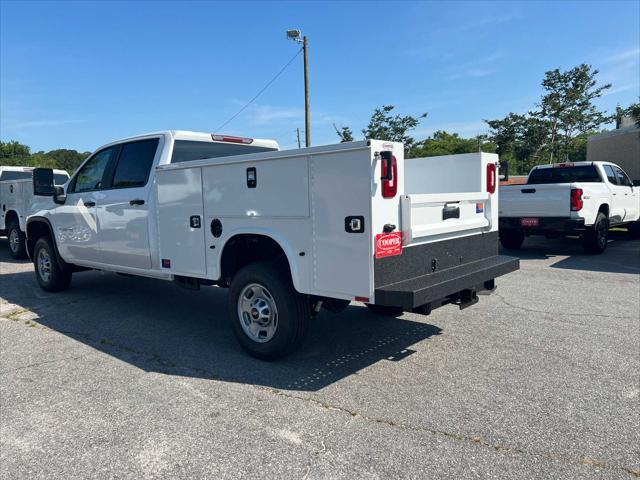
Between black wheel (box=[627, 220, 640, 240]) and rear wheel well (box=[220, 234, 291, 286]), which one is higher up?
rear wheel well (box=[220, 234, 291, 286])

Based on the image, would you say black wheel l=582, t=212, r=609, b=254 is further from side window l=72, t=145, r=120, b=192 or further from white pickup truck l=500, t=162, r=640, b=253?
side window l=72, t=145, r=120, b=192

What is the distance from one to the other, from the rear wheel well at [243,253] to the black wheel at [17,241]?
8.64 metres

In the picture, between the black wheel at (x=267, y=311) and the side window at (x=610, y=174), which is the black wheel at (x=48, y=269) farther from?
the side window at (x=610, y=174)

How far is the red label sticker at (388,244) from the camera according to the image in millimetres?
3711

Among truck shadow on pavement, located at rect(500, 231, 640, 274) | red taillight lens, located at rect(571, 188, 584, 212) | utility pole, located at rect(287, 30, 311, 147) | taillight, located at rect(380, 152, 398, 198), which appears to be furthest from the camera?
utility pole, located at rect(287, 30, 311, 147)

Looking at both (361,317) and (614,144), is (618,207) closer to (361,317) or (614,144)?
(361,317)

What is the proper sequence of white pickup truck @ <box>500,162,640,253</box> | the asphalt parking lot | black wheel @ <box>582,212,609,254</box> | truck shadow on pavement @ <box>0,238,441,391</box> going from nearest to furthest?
the asphalt parking lot
truck shadow on pavement @ <box>0,238,441,391</box>
white pickup truck @ <box>500,162,640,253</box>
black wheel @ <box>582,212,609,254</box>

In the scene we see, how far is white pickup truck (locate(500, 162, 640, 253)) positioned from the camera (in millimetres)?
10391

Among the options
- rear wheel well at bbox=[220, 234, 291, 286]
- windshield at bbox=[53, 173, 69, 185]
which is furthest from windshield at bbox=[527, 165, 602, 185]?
windshield at bbox=[53, 173, 69, 185]

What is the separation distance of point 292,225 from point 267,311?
866 mm

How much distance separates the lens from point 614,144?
21031mm

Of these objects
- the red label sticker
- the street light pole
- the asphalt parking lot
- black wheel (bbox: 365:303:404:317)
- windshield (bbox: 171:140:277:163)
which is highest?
the street light pole

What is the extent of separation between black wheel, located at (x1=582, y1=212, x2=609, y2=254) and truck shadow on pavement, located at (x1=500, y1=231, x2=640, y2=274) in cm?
16

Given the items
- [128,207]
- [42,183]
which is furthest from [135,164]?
[42,183]
